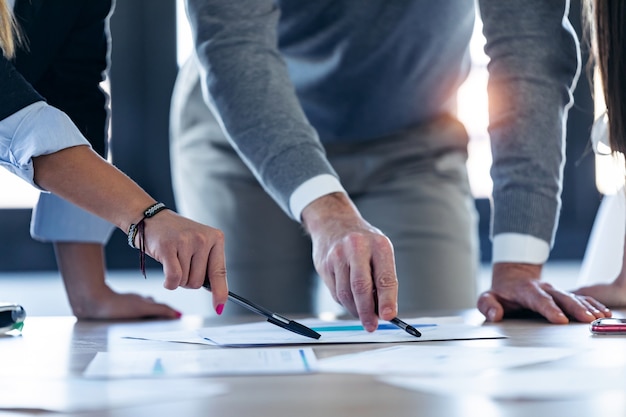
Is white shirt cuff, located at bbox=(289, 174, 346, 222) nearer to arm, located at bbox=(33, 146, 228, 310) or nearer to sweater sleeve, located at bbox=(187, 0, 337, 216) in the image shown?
sweater sleeve, located at bbox=(187, 0, 337, 216)

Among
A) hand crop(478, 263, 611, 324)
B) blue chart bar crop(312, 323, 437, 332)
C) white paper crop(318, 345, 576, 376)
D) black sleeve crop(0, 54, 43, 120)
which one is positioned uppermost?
black sleeve crop(0, 54, 43, 120)

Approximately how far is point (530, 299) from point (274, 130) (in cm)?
42

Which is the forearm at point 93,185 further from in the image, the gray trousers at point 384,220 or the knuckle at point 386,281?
the gray trousers at point 384,220

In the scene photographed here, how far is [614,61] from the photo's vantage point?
4.43 ft

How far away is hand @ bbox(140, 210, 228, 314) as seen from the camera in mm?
978

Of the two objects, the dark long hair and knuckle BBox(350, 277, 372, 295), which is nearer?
knuckle BBox(350, 277, 372, 295)

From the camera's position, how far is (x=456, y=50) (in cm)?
166

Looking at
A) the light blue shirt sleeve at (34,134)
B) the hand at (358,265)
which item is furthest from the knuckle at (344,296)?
the light blue shirt sleeve at (34,134)

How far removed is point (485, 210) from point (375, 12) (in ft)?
7.91

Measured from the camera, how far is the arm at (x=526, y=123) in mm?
1357

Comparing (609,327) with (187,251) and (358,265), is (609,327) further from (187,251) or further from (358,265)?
(187,251)

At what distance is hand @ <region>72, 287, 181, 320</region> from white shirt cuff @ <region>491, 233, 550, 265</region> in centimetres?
50

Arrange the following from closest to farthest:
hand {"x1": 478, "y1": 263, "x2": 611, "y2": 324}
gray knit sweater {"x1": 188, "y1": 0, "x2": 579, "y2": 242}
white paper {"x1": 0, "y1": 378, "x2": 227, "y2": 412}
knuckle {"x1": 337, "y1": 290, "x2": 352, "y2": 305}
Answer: white paper {"x1": 0, "y1": 378, "x2": 227, "y2": 412}
knuckle {"x1": 337, "y1": 290, "x2": 352, "y2": 305}
hand {"x1": 478, "y1": 263, "x2": 611, "y2": 324}
gray knit sweater {"x1": 188, "y1": 0, "x2": 579, "y2": 242}

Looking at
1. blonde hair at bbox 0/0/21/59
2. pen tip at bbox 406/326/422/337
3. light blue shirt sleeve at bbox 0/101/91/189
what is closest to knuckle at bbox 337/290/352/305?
pen tip at bbox 406/326/422/337
